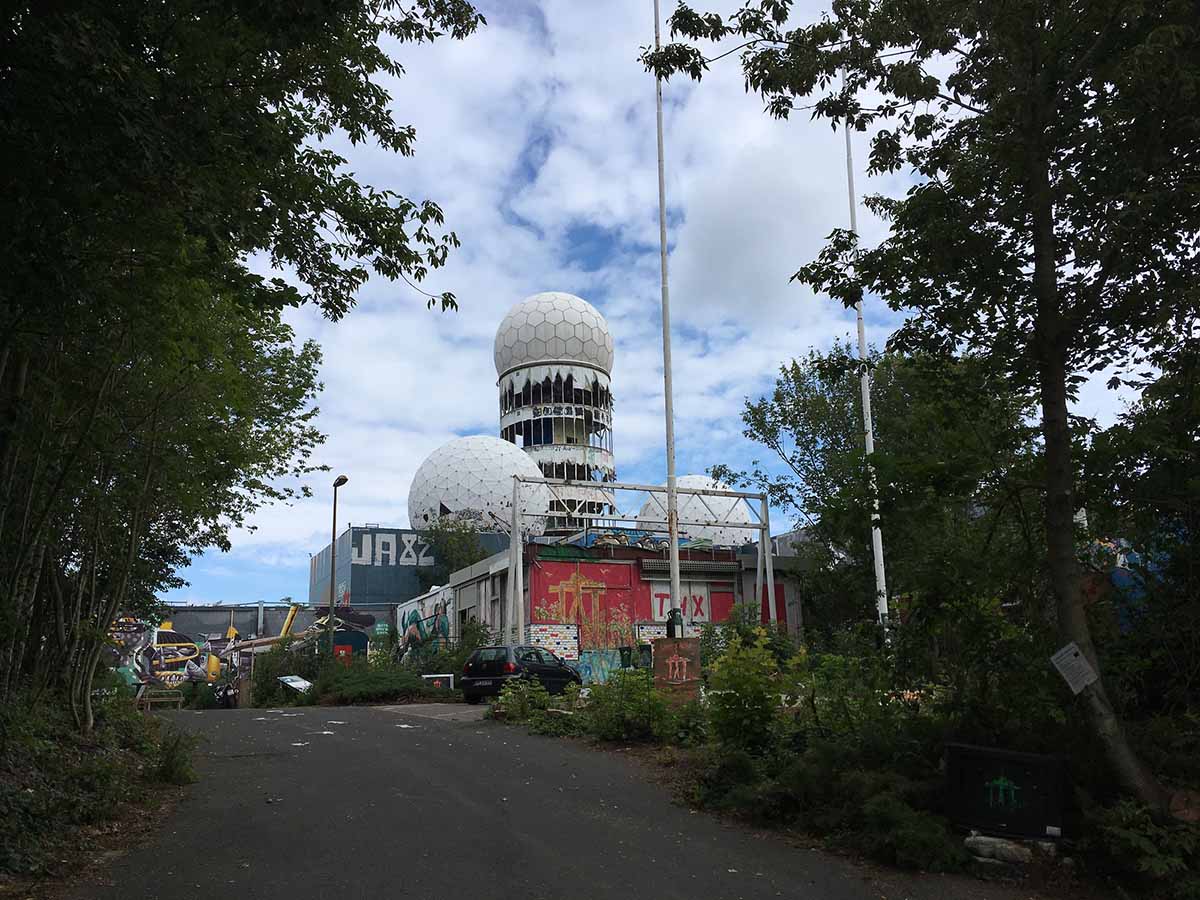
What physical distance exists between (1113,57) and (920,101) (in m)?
1.70

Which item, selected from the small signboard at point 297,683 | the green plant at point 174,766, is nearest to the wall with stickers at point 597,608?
the small signboard at point 297,683

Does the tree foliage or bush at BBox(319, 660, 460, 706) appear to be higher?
the tree foliage

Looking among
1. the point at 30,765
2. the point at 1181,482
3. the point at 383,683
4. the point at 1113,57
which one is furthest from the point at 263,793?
the point at 383,683

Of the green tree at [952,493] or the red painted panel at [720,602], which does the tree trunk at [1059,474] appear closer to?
the green tree at [952,493]

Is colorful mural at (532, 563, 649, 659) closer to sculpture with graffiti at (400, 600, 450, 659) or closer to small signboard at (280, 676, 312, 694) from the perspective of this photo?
sculpture with graffiti at (400, 600, 450, 659)

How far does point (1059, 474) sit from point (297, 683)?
30.6 m

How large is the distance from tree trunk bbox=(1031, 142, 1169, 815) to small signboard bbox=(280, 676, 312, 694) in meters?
28.0

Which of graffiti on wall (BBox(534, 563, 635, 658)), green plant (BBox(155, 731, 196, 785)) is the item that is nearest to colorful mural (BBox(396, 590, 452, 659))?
graffiti on wall (BBox(534, 563, 635, 658))

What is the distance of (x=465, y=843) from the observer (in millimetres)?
8141

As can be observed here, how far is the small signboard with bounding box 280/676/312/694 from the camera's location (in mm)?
32812

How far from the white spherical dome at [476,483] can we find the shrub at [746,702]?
45751 mm

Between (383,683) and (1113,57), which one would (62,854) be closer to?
(1113,57)

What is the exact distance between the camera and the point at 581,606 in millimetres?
33844

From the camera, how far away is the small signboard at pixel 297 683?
32.8 metres
